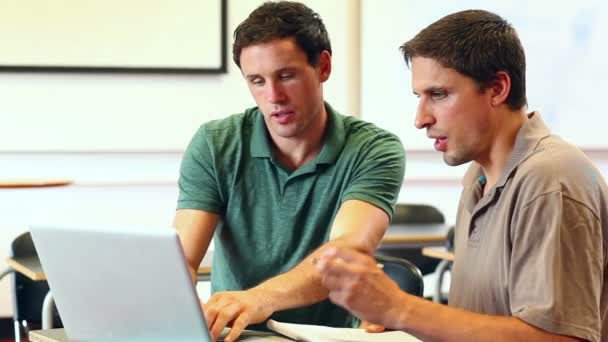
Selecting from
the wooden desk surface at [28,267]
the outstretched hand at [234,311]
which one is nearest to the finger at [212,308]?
the outstretched hand at [234,311]

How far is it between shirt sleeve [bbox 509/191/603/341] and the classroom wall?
3363 mm

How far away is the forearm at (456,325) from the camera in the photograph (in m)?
1.45

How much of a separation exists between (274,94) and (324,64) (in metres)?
0.21

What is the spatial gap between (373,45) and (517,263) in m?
3.48

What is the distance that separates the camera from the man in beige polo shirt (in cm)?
144

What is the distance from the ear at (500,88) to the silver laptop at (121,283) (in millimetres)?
590

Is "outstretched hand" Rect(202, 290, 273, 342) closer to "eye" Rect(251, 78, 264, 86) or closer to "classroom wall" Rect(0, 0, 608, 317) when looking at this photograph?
"eye" Rect(251, 78, 264, 86)

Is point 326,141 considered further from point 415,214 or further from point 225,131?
point 415,214

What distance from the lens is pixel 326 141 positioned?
2.25 metres

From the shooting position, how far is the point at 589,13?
513 cm

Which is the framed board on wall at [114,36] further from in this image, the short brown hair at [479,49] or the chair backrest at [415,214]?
the short brown hair at [479,49]

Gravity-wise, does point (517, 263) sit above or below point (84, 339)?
Result: above

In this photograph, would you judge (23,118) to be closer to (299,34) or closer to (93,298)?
(299,34)

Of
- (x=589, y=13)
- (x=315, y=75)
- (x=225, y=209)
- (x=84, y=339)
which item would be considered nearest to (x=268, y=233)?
(x=225, y=209)
